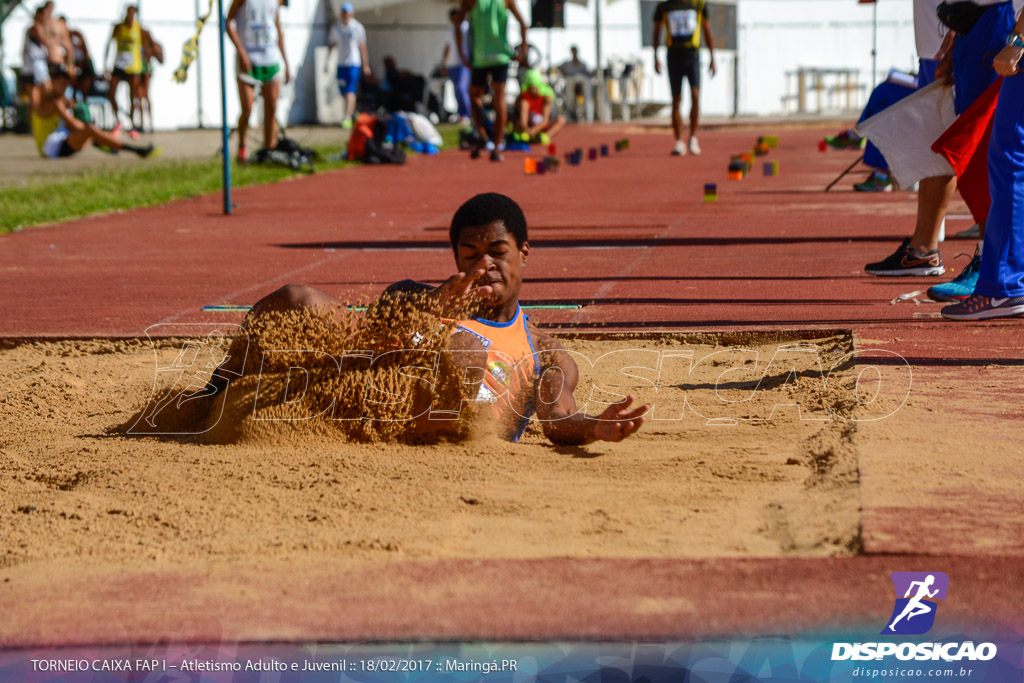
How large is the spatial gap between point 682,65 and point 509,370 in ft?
42.2

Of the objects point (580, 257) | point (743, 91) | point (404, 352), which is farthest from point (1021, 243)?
point (743, 91)

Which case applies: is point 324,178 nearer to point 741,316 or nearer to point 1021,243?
point 741,316

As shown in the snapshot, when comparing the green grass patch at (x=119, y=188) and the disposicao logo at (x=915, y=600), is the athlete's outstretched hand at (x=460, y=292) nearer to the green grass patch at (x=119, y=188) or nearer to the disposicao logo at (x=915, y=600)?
the disposicao logo at (x=915, y=600)

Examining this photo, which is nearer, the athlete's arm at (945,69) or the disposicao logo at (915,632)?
the disposicao logo at (915,632)

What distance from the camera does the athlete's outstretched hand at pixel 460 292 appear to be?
3.91m

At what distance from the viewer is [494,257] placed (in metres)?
4.04

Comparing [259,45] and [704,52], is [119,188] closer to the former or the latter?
[259,45]

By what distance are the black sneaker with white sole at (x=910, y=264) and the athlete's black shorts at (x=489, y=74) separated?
394 inches

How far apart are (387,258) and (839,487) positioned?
16.8 feet

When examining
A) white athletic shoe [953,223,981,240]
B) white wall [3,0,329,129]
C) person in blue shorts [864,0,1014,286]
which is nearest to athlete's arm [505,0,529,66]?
white athletic shoe [953,223,981,240]

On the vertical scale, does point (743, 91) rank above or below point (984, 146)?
above

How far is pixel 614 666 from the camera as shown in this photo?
2303mm

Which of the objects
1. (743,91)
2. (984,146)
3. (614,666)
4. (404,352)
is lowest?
(614,666)

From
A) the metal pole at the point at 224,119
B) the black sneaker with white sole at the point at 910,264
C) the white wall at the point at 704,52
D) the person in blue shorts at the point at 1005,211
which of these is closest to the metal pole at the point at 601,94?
the white wall at the point at 704,52
